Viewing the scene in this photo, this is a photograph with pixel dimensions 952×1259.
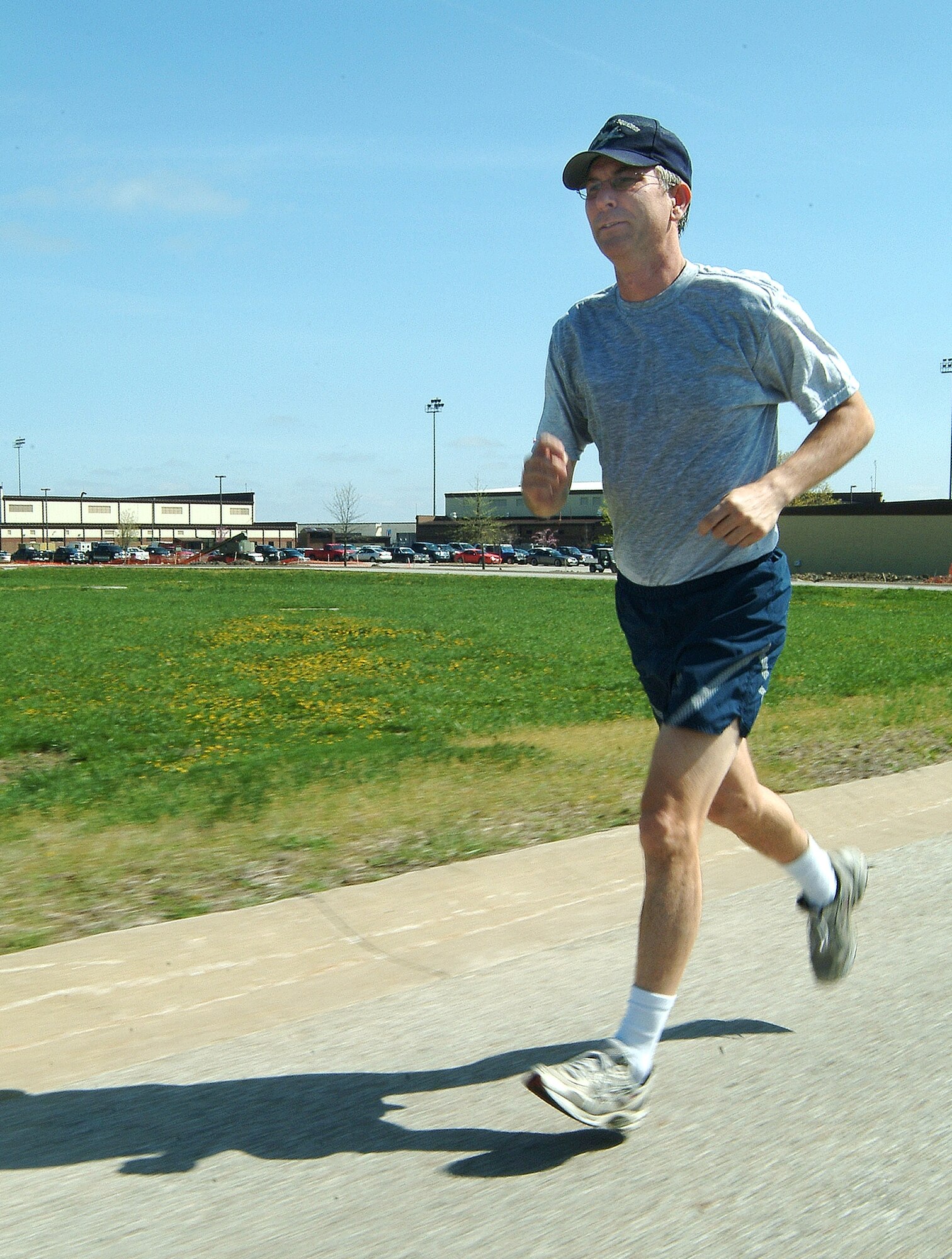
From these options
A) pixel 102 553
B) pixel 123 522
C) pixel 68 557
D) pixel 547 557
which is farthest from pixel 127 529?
pixel 547 557

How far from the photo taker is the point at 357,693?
11.2 m

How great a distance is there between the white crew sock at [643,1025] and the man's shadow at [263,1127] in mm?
196

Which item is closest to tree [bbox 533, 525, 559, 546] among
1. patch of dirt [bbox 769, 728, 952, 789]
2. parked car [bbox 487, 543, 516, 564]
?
parked car [bbox 487, 543, 516, 564]

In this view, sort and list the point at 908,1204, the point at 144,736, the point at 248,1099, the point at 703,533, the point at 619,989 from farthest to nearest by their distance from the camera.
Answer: the point at 144,736 → the point at 619,989 → the point at 248,1099 → the point at 703,533 → the point at 908,1204

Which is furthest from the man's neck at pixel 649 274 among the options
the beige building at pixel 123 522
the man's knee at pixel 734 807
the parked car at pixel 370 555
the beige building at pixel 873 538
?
the beige building at pixel 123 522

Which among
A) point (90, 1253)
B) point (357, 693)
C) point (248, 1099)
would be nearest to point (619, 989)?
point (248, 1099)

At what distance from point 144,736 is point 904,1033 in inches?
245

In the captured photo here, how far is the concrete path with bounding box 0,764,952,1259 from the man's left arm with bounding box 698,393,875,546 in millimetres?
1398

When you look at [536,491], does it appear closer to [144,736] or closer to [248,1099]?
[248,1099]

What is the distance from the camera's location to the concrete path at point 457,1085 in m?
2.49

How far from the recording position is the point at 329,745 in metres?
8.38

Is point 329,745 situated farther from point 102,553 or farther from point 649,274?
point 102,553

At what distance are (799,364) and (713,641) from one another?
2.31 ft

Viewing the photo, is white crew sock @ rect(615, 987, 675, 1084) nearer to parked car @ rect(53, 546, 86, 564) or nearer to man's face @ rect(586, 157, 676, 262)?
man's face @ rect(586, 157, 676, 262)
